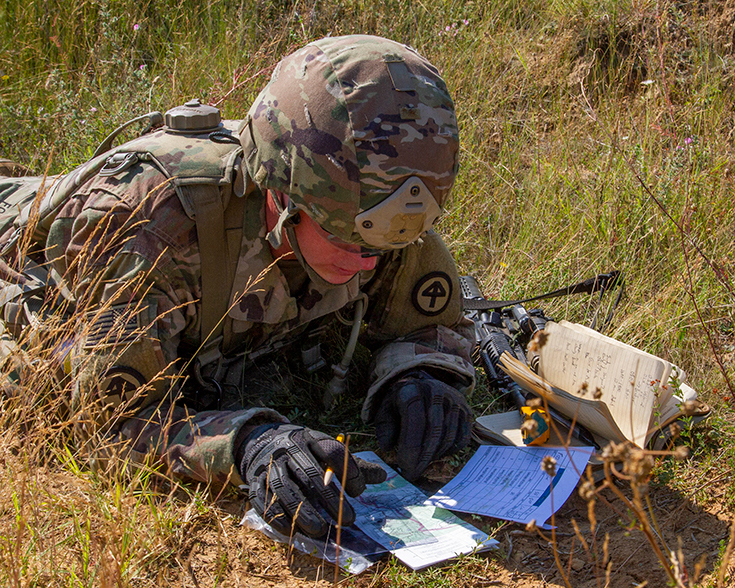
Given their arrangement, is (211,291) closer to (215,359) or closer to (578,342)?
(215,359)

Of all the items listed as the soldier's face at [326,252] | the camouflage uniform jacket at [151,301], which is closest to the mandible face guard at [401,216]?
the soldier's face at [326,252]

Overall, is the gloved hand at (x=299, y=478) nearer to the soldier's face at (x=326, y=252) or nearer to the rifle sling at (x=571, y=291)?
the soldier's face at (x=326, y=252)

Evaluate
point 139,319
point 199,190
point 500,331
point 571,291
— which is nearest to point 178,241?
point 199,190

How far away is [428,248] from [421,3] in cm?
290

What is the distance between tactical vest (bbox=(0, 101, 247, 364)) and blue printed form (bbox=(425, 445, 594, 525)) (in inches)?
38.8

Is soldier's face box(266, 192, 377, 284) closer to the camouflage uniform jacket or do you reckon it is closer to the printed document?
the camouflage uniform jacket

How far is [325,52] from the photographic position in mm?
2172

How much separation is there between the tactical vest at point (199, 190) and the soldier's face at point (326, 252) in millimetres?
222

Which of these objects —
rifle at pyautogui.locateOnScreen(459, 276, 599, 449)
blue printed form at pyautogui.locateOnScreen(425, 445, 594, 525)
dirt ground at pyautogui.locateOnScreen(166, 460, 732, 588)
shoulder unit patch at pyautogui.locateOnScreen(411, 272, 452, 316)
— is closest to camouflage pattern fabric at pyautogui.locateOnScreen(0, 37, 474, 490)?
dirt ground at pyautogui.locateOnScreen(166, 460, 732, 588)

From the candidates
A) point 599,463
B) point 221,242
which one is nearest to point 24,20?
point 221,242

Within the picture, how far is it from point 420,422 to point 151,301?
0.99 meters

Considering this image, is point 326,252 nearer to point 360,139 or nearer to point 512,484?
point 360,139

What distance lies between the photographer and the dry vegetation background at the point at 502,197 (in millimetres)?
2104

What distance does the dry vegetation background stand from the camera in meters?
2.10
